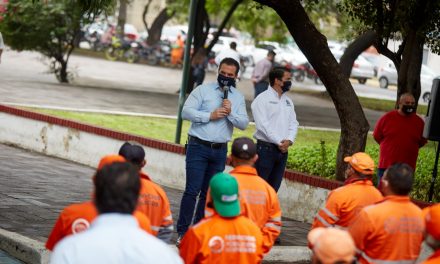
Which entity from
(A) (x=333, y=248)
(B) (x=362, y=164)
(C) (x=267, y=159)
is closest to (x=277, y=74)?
(C) (x=267, y=159)

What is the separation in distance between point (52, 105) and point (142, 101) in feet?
14.3

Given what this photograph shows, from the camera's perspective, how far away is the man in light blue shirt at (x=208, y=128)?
35.2 feet

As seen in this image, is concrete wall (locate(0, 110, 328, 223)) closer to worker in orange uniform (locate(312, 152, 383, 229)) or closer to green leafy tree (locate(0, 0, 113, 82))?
worker in orange uniform (locate(312, 152, 383, 229))

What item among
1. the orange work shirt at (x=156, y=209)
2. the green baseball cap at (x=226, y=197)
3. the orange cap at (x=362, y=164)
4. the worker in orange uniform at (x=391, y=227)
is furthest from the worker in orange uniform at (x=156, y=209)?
the orange cap at (x=362, y=164)

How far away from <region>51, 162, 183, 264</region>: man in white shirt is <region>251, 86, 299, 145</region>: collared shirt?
6.53m

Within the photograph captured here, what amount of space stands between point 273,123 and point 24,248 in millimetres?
2958

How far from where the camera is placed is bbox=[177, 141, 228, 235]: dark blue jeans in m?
10.7

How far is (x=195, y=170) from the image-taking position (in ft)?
35.2

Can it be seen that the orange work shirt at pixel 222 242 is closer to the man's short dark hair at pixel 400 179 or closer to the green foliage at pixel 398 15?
A: the man's short dark hair at pixel 400 179

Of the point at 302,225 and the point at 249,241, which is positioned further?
the point at 302,225

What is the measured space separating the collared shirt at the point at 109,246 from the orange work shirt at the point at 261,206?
124 inches

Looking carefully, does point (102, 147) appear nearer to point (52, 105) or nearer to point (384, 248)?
point (52, 105)

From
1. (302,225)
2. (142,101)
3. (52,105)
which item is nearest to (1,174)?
(302,225)

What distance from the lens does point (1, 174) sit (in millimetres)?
15109
